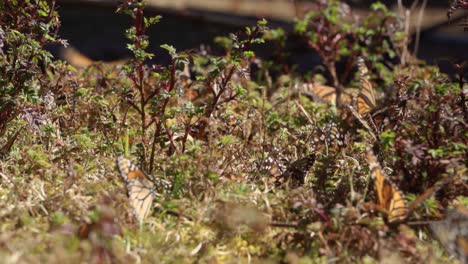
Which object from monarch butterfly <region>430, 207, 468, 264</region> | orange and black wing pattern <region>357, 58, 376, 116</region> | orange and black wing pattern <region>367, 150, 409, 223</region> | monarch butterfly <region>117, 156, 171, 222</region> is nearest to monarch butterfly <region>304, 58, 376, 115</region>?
orange and black wing pattern <region>357, 58, 376, 116</region>

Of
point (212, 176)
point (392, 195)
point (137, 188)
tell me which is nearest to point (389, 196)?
point (392, 195)

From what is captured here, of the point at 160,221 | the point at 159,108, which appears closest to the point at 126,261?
the point at 160,221

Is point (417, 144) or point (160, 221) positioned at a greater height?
point (417, 144)

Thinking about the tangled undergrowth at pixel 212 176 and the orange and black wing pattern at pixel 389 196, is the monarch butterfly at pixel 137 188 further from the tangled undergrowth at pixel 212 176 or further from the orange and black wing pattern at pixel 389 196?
the orange and black wing pattern at pixel 389 196

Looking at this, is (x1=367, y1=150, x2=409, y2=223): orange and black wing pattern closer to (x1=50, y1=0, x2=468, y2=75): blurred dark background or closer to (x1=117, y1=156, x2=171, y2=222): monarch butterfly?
(x1=117, y1=156, x2=171, y2=222): monarch butterfly

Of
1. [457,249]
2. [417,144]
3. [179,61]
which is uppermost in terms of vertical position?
[179,61]

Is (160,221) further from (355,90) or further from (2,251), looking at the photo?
(355,90)
